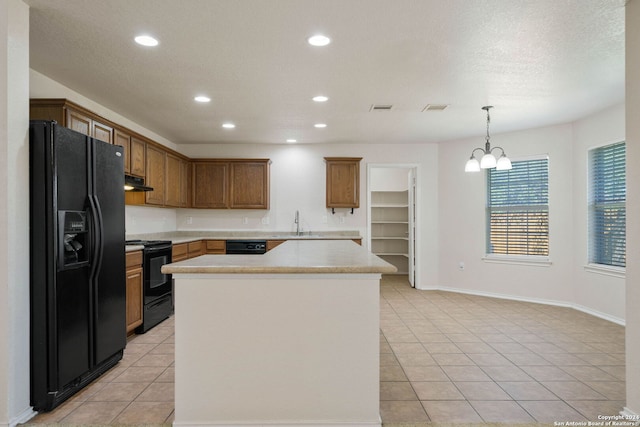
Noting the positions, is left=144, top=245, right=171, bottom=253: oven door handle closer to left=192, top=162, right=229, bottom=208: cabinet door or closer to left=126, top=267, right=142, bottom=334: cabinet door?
left=126, top=267, right=142, bottom=334: cabinet door

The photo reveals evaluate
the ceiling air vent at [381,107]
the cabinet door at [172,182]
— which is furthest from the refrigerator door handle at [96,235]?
the ceiling air vent at [381,107]

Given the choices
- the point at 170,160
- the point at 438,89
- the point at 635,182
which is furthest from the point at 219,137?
the point at 635,182

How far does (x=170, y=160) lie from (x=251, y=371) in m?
4.21

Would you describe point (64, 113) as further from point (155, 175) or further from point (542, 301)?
point (542, 301)

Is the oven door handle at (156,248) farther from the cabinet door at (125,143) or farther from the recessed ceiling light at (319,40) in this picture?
the recessed ceiling light at (319,40)

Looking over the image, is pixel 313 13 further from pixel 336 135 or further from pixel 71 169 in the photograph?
pixel 336 135

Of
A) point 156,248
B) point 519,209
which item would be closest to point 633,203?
point 519,209

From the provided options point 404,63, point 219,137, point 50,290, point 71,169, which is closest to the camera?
point 50,290

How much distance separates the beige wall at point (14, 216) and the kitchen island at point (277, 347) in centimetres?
96

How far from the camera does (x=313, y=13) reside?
2428 millimetres

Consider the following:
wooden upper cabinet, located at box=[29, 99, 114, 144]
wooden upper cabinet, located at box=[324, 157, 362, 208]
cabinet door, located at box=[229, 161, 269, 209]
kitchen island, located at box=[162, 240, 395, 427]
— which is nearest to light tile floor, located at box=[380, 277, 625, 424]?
kitchen island, located at box=[162, 240, 395, 427]

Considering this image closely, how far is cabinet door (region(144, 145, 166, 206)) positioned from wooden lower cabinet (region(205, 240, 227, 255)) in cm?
97

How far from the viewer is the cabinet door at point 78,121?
334cm

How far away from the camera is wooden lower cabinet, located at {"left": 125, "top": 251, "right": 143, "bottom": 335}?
3709 mm
